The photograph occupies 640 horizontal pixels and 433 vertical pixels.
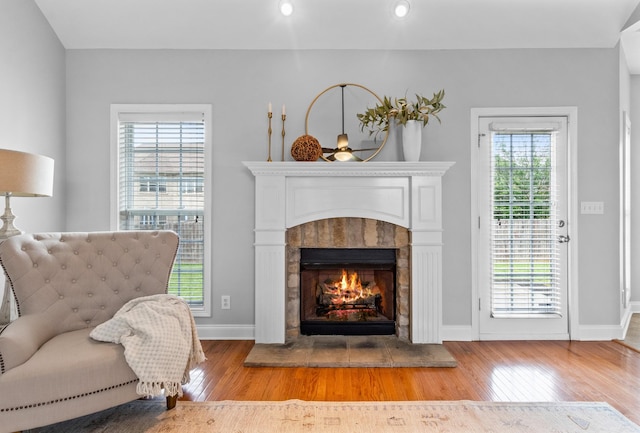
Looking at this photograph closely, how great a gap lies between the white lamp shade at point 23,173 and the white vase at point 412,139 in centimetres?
252

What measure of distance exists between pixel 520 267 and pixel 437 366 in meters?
1.25

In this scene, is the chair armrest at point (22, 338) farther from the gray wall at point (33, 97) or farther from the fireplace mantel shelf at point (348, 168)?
the fireplace mantel shelf at point (348, 168)

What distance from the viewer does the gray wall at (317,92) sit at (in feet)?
11.2

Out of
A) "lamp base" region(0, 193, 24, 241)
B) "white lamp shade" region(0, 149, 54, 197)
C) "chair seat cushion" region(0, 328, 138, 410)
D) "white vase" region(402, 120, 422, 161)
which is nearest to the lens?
"chair seat cushion" region(0, 328, 138, 410)

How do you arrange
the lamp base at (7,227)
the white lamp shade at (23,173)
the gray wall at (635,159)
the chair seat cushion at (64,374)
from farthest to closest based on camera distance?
the gray wall at (635,159) < the lamp base at (7,227) < the white lamp shade at (23,173) < the chair seat cushion at (64,374)

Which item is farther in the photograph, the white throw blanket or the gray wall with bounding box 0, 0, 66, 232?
the gray wall with bounding box 0, 0, 66, 232

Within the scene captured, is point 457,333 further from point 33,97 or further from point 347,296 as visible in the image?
point 33,97

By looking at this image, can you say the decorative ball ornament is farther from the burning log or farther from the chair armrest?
the chair armrest

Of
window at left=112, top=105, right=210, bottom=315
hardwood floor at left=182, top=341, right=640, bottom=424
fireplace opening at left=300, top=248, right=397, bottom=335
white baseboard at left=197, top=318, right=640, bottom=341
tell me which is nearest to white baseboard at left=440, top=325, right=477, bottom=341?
white baseboard at left=197, top=318, right=640, bottom=341

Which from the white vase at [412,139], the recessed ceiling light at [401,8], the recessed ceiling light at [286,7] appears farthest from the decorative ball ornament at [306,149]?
the recessed ceiling light at [401,8]

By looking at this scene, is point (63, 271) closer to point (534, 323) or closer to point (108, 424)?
point (108, 424)

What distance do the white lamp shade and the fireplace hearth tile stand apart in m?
1.75

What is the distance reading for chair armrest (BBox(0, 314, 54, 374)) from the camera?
5.65 feet

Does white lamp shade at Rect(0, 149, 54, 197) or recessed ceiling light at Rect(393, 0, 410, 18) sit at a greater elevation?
recessed ceiling light at Rect(393, 0, 410, 18)
